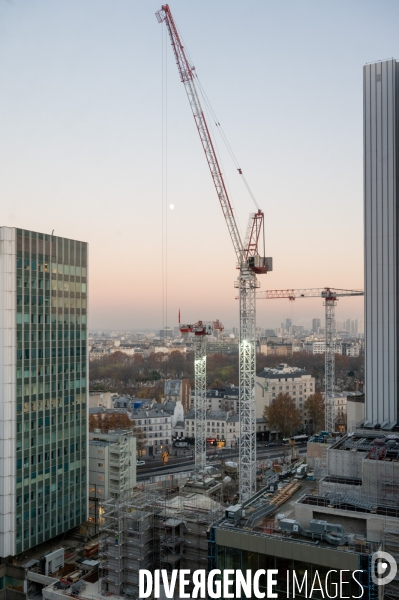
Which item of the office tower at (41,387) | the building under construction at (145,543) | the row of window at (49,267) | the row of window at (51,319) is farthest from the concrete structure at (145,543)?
the row of window at (49,267)

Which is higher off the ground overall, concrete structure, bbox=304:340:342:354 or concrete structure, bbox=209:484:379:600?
concrete structure, bbox=209:484:379:600

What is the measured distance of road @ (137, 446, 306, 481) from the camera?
1514 inches

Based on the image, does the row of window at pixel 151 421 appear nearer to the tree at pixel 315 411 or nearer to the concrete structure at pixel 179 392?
the concrete structure at pixel 179 392

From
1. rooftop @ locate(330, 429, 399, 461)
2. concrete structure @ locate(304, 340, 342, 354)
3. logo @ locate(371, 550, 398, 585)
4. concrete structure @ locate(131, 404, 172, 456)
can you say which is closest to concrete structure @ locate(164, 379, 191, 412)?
concrete structure @ locate(131, 404, 172, 456)

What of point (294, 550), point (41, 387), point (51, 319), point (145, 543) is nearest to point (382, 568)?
point (294, 550)

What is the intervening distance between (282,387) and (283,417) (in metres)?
7.60

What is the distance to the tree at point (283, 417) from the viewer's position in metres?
52.1

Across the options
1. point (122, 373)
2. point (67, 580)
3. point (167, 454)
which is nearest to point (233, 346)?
point (122, 373)

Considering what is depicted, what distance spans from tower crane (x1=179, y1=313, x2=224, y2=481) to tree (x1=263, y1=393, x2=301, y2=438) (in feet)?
56.7

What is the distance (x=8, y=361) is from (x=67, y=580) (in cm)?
909

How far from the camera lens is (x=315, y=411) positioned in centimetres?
5619

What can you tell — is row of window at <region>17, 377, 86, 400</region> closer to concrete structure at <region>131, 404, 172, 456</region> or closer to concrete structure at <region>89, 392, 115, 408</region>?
concrete structure at <region>131, 404, 172, 456</region>

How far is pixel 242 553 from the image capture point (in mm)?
12961

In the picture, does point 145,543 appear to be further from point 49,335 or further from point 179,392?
point 179,392
